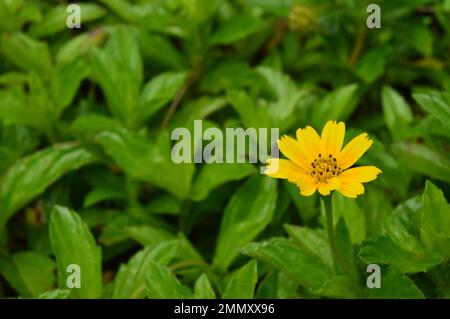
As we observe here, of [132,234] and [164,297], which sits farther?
[132,234]

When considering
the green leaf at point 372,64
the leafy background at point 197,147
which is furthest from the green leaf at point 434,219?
the green leaf at point 372,64

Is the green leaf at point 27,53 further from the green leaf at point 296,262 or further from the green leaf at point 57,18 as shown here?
the green leaf at point 296,262

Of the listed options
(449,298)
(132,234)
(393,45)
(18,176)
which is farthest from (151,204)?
(393,45)

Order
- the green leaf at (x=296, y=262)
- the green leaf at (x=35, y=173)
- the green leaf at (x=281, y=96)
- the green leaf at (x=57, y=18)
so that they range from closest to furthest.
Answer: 1. the green leaf at (x=296, y=262)
2. the green leaf at (x=35, y=173)
3. the green leaf at (x=281, y=96)
4. the green leaf at (x=57, y=18)

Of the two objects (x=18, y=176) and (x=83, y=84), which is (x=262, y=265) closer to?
(x=18, y=176)

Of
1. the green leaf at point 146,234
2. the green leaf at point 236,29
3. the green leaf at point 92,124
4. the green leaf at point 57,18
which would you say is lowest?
the green leaf at point 146,234

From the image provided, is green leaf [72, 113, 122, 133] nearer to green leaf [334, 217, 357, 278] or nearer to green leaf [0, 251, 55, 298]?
green leaf [0, 251, 55, 298]

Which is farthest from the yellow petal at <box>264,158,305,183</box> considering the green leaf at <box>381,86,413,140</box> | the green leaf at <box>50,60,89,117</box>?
the green leaf at <box>50,60,89,117</box>
